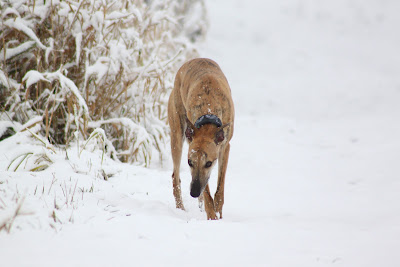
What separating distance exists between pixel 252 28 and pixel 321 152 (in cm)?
1065

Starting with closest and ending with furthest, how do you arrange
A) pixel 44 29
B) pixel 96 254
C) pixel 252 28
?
pixel 96 254, pixel 44 29, pixel 252 28

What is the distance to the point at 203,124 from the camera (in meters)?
3.47

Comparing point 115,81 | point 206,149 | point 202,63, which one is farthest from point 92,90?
point 206,149

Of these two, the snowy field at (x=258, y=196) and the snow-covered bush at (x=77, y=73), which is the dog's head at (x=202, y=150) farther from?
the snow-covered bush at (x=77, y=73)

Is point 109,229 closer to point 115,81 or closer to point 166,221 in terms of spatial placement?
point 166,221

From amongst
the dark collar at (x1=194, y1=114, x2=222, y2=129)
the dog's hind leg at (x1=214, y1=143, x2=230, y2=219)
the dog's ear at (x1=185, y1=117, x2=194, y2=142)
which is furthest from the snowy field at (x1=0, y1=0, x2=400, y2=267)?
the dark collar at (x1=194, y1=114, x2=222, y2=129)

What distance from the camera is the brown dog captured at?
134 inches

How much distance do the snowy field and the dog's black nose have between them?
213mm

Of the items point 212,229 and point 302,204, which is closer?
point 212,229

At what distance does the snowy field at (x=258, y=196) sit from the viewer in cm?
212

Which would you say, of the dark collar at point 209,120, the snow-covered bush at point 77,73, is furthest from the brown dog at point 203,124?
the snow-covered bush at point 77,73

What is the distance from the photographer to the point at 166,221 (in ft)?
8.47

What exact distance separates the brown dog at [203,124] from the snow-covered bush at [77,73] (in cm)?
57

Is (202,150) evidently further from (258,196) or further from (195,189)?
(258,196)
